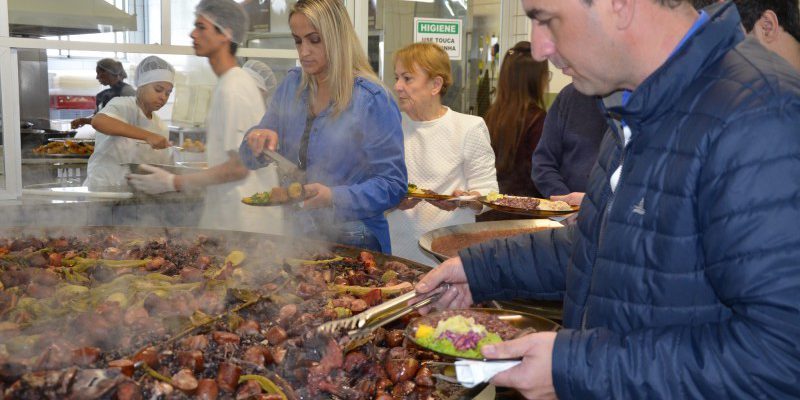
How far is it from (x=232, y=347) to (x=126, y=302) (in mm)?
596

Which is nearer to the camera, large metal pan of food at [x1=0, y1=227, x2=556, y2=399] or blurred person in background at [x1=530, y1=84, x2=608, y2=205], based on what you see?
large metal pan of food at [x1=0, y1=227, x2=556, y2=399]

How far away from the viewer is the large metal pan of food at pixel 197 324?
1833 mm

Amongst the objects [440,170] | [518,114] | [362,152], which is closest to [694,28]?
[362,152]

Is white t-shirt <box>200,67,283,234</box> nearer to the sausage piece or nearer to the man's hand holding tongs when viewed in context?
the man's hand holding tongs

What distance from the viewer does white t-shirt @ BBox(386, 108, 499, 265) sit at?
5004mm

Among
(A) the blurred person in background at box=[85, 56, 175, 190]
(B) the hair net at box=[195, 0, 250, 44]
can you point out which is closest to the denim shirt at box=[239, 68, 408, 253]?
(B) the hair net at box=[195, 0, 250, 44]

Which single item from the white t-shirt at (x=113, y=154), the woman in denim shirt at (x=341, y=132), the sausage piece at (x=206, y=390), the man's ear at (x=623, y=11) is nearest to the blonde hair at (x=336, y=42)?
the woman in denim shirt at (x=341, y=132)

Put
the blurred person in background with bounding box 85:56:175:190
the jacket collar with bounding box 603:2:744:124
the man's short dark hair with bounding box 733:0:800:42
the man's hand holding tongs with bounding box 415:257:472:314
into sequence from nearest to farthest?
the jacket collar with bounding box 603:2:744:124, the man's hand holding tongs with bounding box 415:257:472:314, the man's short dark hair with bounding box 733:0:800:42, the blurred person in background with bounding box 85:56:175:190

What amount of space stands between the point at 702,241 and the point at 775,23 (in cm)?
193

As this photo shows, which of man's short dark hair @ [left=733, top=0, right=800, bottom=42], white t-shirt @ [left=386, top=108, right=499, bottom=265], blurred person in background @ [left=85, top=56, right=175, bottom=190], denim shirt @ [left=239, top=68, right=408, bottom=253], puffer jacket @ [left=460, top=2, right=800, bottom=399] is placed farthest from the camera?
blurred person in background @ [left=85, top=56, right=175, bottom=190]

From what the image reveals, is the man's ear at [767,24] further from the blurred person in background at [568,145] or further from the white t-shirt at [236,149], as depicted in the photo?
the white t-shirt at [236,149]

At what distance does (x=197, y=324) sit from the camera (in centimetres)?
218

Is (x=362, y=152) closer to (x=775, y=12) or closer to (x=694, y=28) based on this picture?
(x=775, y=12)

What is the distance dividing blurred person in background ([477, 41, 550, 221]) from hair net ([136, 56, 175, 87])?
277cm
